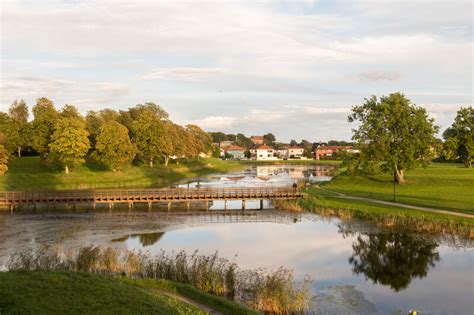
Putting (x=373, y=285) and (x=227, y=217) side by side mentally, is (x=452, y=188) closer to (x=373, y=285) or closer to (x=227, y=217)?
(x=227, y=217)

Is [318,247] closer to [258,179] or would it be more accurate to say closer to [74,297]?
[74,297]

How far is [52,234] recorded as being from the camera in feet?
127

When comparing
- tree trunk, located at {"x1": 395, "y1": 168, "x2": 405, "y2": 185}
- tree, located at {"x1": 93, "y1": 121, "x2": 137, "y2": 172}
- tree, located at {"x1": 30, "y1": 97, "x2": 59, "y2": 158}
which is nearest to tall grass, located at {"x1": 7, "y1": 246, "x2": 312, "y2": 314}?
tree trunk, located at {"x1": 395, "y1": 168, "x2": 405, "y2": 185}

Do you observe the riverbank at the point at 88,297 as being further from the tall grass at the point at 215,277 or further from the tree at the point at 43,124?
the tree at the point at 43,124

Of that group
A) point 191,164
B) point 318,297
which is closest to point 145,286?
point 318,297

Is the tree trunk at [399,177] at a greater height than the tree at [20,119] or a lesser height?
lesser

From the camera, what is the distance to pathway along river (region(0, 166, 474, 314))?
2325cm

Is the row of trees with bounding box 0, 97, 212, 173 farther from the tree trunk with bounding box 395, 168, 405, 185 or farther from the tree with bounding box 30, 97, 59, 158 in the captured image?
the tree trunk with bounding box 395, 168, 405, 185

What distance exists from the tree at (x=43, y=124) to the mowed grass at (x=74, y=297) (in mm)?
67483

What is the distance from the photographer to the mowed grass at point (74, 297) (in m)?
14.6

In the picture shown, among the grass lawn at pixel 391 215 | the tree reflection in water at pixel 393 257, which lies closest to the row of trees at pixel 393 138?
the grass lawn at pixel 391 215

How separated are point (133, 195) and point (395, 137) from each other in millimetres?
35886

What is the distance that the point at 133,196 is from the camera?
182ft

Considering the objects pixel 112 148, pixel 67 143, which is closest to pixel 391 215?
pixel 112 148
